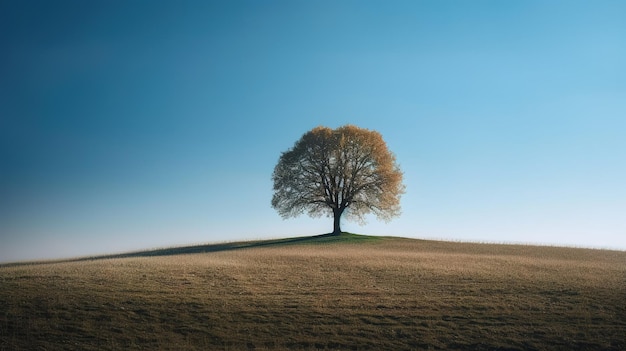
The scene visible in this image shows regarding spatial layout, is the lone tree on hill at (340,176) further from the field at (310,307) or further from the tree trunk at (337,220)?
the field at (310,307)

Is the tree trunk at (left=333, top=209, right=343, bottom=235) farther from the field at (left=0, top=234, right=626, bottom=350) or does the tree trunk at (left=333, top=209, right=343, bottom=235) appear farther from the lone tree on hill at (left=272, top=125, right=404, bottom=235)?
the field at (left=0, top=234, right=626, bottom=350)

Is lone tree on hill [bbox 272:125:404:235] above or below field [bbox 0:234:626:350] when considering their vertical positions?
above

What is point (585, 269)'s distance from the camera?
30891 mm

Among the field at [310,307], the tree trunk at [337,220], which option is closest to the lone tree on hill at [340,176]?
the tree trunk at [337,220]

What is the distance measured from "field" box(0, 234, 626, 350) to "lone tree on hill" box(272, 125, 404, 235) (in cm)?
2435

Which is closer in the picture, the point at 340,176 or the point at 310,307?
the point at 310,307

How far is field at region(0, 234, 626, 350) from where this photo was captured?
59.3 feet

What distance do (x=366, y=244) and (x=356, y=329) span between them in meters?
28.1

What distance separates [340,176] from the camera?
5494cm

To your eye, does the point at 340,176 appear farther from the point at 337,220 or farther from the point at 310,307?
the point at 310,307

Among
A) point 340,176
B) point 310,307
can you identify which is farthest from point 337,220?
point 310,307

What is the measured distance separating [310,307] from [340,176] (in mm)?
34526

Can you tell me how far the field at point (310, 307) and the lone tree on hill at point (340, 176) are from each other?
959 inches

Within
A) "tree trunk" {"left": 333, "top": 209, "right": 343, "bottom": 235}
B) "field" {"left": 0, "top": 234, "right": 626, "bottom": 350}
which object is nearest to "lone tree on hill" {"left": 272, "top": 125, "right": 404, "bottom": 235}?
"tree trunk" {"left": 333, "top": 209, "right": 343, "bottom": 235}
